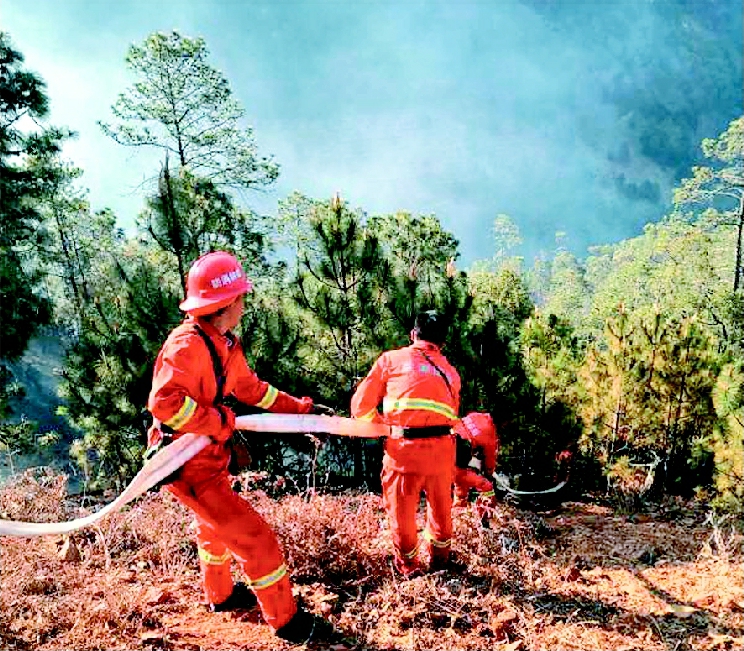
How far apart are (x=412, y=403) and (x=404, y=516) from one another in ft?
2.43

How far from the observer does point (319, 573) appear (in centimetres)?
368

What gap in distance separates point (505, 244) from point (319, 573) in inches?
2963

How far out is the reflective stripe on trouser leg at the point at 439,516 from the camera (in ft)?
12.9

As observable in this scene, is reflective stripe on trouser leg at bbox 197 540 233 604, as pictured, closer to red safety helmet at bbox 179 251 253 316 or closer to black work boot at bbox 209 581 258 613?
black work boot at bbox 209 581 258 613

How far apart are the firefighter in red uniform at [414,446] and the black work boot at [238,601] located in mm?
1008

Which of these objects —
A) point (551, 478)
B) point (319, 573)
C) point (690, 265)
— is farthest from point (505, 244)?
point (319, 573)

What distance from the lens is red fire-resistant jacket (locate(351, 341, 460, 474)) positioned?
3.90 m

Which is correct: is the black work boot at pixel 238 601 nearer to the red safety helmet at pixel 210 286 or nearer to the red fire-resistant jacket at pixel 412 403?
the red fire-resistant jacket at pixel 412 403

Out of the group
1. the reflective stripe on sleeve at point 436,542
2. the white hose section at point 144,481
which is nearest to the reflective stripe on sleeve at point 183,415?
the white hose section at point 144,481

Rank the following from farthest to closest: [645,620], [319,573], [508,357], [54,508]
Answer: [508,357] < [54,508] < [319,573] < [645,620]

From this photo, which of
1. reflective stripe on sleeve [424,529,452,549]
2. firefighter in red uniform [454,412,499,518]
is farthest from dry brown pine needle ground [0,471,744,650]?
firefighter in red uniform [454,412,499,518]

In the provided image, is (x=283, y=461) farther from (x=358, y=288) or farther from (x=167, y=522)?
(x=167, y=522)

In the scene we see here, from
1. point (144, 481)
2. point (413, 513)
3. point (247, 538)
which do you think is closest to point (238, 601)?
point (247, 538)

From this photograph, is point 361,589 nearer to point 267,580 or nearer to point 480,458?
point 267,580
